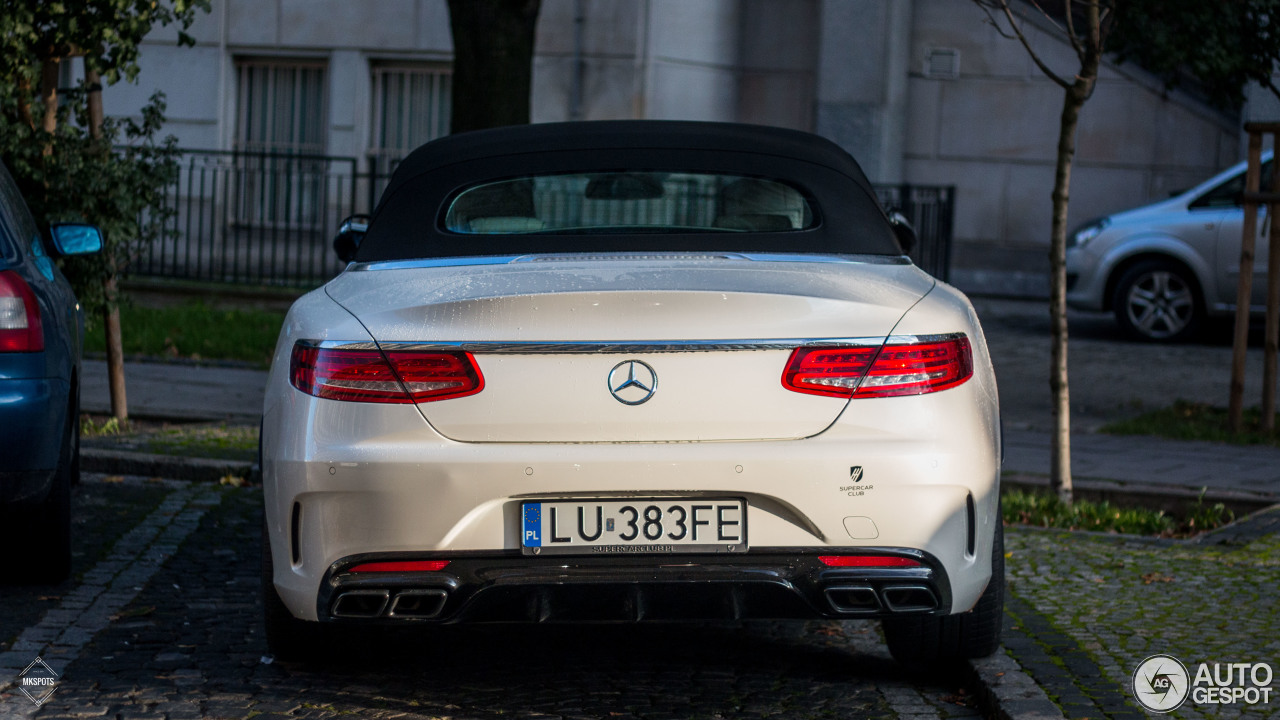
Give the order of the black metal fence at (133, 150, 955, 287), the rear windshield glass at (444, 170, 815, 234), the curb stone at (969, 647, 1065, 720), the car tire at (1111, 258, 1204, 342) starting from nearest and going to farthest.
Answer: the curb stone at (969, 647, 1065, 720), the rear windshield glass at (444, 170, 815, 234), the car tire at (1111, 258, 1204, 342), the black metal fence at (133, 150, 955, 287)

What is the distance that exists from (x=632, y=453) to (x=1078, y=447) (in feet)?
19.2

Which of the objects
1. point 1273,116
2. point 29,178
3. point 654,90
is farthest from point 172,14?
point 1273,116

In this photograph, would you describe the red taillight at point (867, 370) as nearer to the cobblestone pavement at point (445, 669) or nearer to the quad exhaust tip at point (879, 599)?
the quad exhaust tip at point (879, 599)

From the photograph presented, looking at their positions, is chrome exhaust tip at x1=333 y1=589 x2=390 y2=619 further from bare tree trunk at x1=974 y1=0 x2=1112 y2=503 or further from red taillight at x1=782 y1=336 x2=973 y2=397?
bare tree trunk at x1=974 y1=0 x2=1112 y2=503

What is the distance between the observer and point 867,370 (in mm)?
3914

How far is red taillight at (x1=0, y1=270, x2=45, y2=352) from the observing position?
5.25 m

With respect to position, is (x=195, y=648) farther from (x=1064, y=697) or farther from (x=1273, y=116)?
(x=1273, y=116)

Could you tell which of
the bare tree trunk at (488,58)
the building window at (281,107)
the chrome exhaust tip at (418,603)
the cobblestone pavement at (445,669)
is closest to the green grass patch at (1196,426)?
the bare tree trunk at (488,58)

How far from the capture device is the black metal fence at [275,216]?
17.2m

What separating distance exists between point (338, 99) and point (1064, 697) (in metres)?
17.8

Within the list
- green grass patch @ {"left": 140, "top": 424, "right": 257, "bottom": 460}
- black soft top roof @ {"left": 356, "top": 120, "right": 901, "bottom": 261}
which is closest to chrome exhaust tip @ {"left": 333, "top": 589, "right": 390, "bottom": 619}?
black soft top roof @ {"left": 356, "top": 120, "right": 901, "bottom": 261}

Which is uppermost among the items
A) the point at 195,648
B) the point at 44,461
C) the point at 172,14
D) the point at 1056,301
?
the point at 172,14

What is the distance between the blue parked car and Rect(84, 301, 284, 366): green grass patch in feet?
20.1

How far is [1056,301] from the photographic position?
7.27 m
